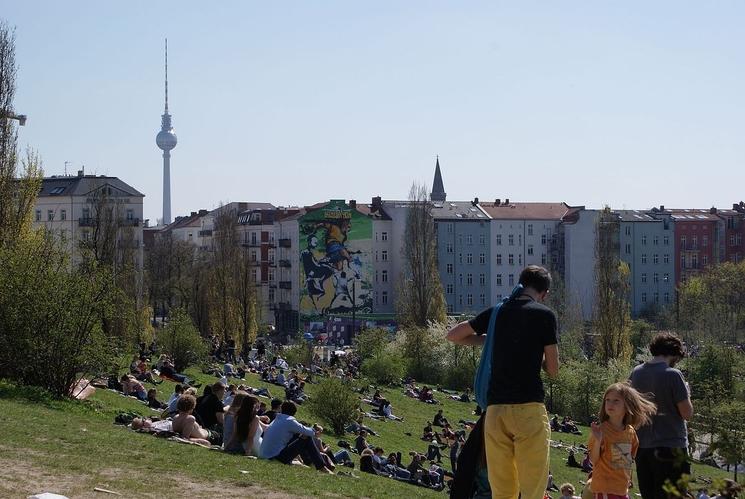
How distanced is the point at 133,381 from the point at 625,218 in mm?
89563

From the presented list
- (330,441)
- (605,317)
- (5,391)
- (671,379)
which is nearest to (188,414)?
(5,391)

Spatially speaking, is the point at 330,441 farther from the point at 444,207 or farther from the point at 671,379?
the point at 444,207

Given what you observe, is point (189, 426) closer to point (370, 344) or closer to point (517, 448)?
point (517, 448)

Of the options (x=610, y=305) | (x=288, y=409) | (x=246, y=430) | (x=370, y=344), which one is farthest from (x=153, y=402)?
(x=610, y=305)

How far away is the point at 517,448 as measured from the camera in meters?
7.72

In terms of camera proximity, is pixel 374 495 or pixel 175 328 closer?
pixel 374 495

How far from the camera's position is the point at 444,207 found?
363 ft

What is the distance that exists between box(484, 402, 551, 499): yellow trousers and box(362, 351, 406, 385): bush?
46495mm

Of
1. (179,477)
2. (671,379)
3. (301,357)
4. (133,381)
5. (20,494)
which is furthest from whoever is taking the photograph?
(301,357)

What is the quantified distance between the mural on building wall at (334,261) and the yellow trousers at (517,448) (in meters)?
92.7

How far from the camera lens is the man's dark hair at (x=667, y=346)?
8961 millimetres

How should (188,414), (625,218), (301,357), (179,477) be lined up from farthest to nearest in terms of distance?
(625,218), (301,357), (188,414), (179,477)

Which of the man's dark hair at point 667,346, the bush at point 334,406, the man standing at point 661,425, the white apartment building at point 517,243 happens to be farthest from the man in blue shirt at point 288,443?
the white apartment building at point 517,243

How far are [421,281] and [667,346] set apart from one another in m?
64.1
